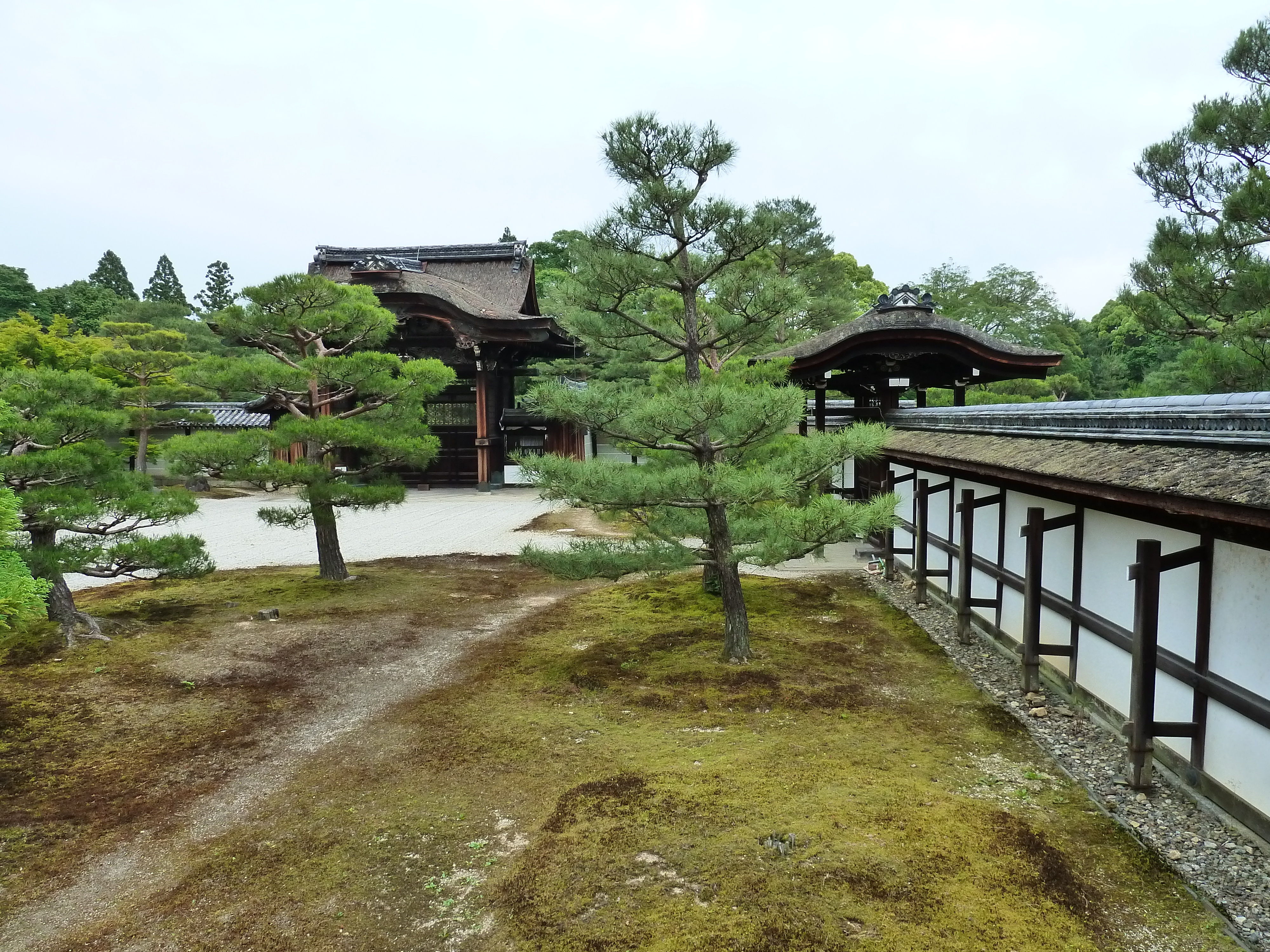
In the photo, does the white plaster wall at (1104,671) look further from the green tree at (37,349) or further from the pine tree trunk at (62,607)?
the green tree at (37,349)

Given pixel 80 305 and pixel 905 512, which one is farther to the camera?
pixel 80 305

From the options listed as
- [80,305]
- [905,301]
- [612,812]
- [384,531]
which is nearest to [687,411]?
[612,812]

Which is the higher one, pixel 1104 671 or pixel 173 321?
pixel 173 321

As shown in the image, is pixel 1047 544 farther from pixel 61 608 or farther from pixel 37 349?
pixel 37 349

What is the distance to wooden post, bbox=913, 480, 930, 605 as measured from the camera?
405 inches

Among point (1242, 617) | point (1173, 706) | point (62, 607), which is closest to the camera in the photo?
point (1242, 617)

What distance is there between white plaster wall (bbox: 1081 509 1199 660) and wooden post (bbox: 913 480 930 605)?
371 cm

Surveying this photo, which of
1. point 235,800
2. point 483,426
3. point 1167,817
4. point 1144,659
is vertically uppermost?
point 483,426

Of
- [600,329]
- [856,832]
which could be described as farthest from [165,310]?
[856,832]

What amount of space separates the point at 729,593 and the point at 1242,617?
4.35 meters

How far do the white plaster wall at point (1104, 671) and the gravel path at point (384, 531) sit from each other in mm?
10067

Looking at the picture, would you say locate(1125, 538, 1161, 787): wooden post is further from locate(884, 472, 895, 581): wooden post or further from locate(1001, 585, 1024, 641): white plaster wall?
locate(884, 472, 895, 581): wooden post

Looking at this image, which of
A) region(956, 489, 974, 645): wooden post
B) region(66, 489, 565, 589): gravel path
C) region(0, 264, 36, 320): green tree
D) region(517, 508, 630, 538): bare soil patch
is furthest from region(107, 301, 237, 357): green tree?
region(956, 489, 974, 645): wooden post

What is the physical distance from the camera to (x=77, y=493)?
27.0 ft
